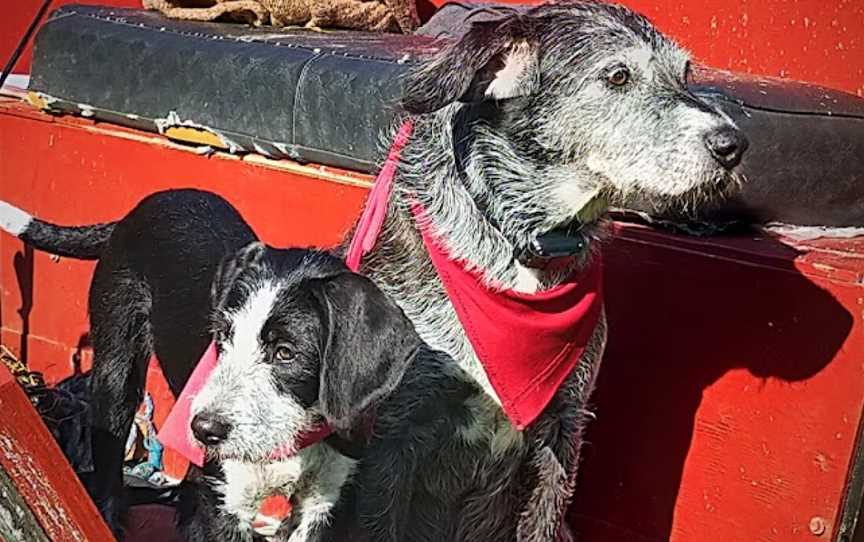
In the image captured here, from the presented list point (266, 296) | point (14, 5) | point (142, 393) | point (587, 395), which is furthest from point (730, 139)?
point (14, 5)

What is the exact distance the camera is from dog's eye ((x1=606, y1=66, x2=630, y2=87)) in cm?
257

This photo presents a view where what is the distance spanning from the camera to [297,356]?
7.92 feet

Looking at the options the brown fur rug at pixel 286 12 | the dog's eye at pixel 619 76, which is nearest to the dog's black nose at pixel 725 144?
the dog's eye at pixel 619 76

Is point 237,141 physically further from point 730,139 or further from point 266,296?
point 730,139

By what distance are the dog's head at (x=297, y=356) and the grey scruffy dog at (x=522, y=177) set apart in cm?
26

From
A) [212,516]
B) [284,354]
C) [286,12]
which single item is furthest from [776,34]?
[212,516]

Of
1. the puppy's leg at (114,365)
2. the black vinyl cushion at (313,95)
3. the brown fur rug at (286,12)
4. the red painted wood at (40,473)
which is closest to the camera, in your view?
the red painted wood at (40,473)

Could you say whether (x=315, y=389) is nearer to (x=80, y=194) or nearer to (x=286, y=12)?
(x=80, y=194)

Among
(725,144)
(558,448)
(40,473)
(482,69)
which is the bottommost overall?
(558,448)

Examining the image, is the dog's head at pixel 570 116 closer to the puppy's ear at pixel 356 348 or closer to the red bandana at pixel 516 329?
the red bandana at pixel 516 329

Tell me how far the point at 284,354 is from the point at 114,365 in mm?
928

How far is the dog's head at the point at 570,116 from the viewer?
2.49 m

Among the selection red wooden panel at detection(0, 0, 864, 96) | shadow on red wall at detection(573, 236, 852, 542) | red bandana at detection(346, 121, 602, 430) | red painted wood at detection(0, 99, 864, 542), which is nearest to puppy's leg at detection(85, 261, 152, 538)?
red painted wood at detection(0, 99, 864, 542)

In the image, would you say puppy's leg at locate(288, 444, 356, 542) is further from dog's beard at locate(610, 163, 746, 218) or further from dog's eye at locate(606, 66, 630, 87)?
dog's eye at locate(606, 66, 630, 87)
